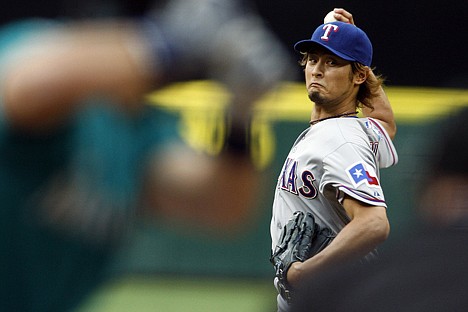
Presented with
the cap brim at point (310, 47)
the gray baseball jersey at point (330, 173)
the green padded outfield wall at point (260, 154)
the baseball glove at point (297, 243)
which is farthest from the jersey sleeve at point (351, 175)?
the green padded outfield wall at point (260, 154)

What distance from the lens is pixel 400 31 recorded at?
494cm

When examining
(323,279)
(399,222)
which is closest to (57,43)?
(399,222)

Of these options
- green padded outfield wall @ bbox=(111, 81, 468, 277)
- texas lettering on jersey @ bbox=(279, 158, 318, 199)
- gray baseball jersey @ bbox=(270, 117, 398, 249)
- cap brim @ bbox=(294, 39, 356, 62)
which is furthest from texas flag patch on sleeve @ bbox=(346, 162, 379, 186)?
green padded outfield wall @ bbox=(111, 81, 468, 277)

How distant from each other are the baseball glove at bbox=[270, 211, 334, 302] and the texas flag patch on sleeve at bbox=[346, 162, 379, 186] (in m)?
0.17

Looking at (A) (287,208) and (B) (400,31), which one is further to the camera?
(B) (400,31)

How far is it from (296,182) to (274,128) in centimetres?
212

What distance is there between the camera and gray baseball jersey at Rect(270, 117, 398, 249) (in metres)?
2.61

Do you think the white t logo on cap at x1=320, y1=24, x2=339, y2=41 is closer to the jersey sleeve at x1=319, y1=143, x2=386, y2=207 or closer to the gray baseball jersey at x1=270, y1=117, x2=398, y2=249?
the gray baseball jersey at x1=270, y1=117, x2=398, y2=249

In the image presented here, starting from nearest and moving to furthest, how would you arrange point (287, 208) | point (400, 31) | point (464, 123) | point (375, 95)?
point (464, 123), point (287, 208), point (375, 95), point (400, 31)

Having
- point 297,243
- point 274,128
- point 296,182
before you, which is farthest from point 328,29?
point 274,128

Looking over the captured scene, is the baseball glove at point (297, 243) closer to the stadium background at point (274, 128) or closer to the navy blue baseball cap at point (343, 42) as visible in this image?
the navy blue baseball cap at point (343, 42)

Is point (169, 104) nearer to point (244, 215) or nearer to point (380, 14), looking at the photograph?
point (244, 215)

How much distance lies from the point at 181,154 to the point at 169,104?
253mm

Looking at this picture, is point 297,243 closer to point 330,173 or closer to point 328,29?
point 330,173
